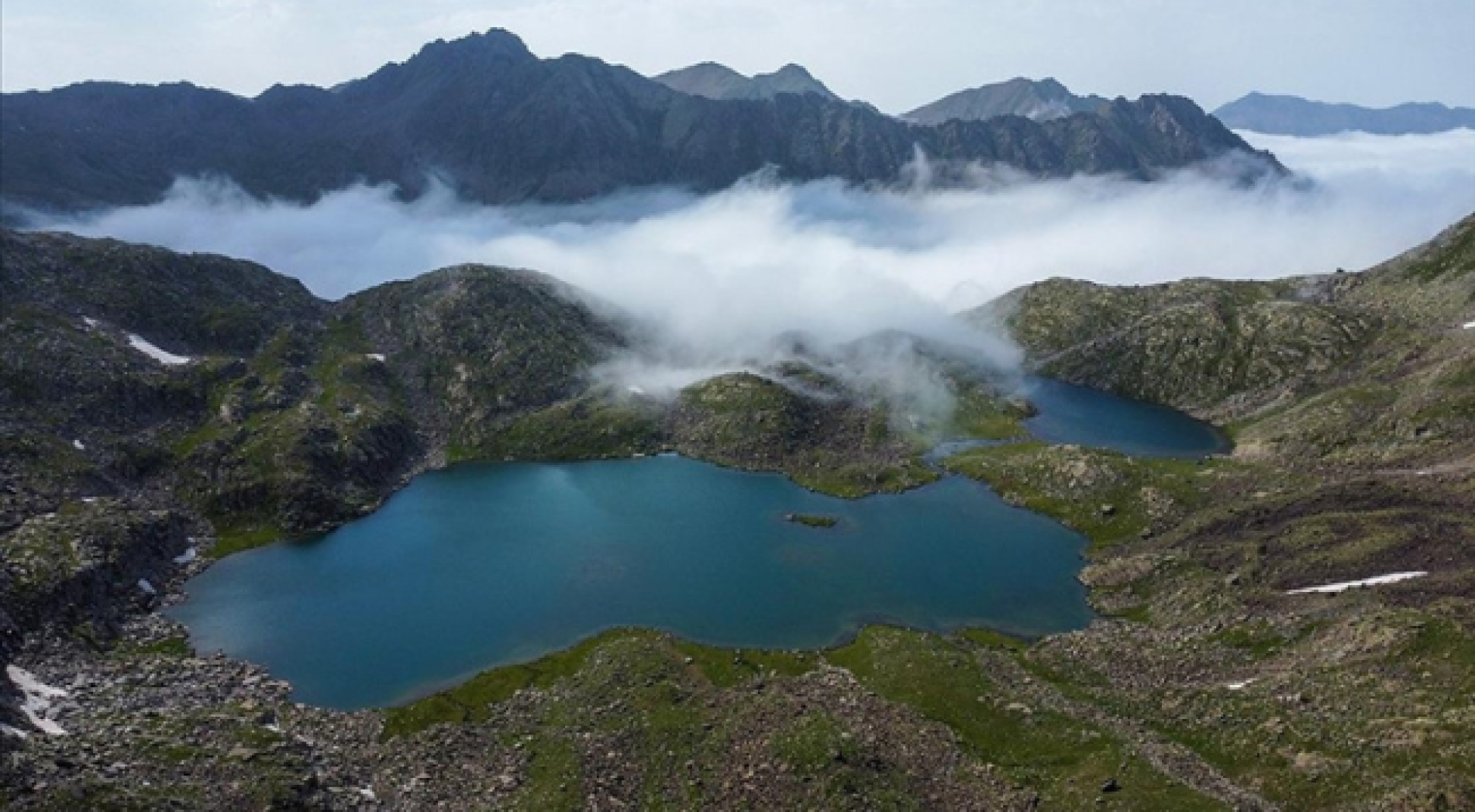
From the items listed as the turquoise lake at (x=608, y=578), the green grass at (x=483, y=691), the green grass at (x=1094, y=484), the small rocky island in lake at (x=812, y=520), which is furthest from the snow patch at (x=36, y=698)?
the green grass at (x=1094, y=484)

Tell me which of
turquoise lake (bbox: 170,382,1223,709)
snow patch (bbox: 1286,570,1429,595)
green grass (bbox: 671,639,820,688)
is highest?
snow patch (bbox: 1286,570,1429,595)

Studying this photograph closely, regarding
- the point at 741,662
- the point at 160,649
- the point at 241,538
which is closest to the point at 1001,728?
the point at 741,662

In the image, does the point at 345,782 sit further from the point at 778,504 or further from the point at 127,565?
the point at 778,504

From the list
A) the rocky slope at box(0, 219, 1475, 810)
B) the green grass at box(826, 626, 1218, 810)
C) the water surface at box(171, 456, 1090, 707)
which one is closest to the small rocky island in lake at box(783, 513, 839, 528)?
the water surface at box(171, 456, 1090, 707)

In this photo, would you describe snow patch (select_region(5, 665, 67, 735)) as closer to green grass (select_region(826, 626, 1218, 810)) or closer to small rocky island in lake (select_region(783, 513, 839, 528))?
green grass (select_region(826, 626, 1218, 810))

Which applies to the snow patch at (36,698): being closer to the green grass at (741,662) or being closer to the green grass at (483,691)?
the green grass at (483,691)

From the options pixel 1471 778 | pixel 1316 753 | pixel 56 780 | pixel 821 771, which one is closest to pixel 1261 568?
pixel 1316 753
